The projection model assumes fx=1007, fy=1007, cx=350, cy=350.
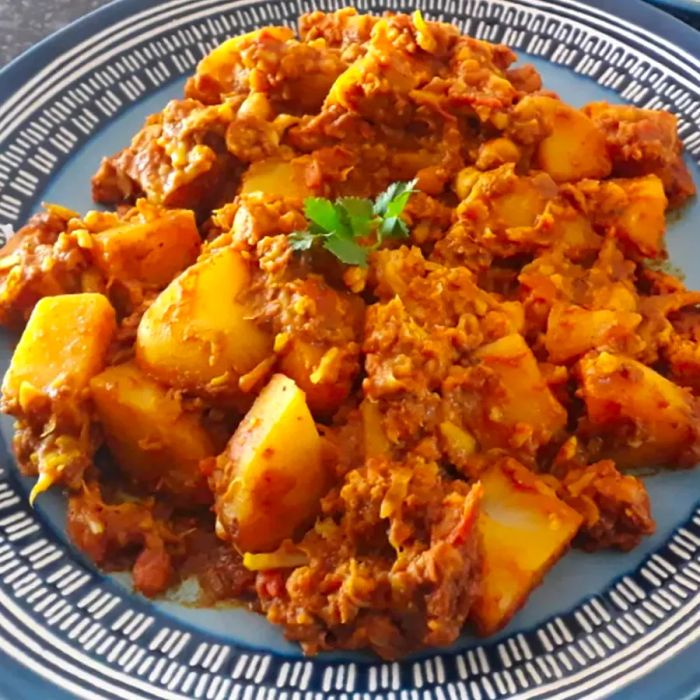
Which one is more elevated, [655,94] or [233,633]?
[655,94]

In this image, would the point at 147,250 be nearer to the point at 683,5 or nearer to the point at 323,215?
the point at 323,215

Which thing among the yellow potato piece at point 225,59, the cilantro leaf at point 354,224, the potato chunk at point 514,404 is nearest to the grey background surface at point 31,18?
the yellow potato piece at point 225,59

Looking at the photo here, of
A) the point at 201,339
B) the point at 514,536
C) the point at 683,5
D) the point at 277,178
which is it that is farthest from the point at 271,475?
the point at 683,5

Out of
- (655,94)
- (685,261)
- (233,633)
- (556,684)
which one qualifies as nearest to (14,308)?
(233,633)

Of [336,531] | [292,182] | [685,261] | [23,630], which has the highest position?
[685,261]

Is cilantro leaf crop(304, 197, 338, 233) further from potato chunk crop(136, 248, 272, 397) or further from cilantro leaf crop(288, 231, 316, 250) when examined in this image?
potato chunk crop(136, 248, 272, 397)

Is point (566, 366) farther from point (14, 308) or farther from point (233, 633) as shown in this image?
point (14, 308)

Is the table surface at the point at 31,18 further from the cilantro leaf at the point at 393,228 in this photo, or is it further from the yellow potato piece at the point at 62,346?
the cilantro leaf at the point at 393,228

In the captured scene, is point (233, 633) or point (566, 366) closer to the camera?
point (233, 633)
